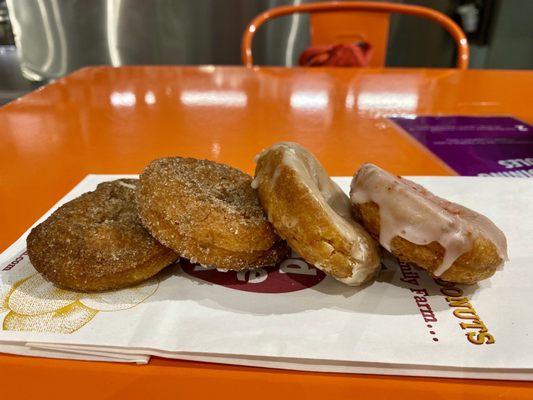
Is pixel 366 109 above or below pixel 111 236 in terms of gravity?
below

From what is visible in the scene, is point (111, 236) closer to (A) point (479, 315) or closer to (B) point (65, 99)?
(A) point (479, 315)

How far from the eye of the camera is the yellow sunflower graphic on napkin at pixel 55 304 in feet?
2.49

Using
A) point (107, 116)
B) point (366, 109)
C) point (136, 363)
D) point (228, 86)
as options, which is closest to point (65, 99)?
point (107, 116)

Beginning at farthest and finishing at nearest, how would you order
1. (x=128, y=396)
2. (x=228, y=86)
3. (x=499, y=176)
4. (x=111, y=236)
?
(x=228, y=86), (x=499, y=176), (x=111, y=236), (x=128, y=396)

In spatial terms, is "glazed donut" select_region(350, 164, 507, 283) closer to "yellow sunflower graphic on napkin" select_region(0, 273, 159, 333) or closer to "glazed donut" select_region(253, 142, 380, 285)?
"glazed donut" select_region(253, 142, 380, 285)

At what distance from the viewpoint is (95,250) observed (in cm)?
87

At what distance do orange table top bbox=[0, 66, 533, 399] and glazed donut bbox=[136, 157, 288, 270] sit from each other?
8.9 inches

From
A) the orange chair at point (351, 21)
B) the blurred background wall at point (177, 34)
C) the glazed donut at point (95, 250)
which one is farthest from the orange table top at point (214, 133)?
the blurred background wall at point (177, 34)

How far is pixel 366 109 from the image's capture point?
2062 mm

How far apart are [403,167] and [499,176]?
0.28 meters

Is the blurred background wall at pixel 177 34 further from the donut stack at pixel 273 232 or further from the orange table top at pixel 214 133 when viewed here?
the donut stack at pixel 273 232

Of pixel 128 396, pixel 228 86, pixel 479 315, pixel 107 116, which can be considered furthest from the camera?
pixel 228 86

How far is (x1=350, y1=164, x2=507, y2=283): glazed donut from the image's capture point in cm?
80

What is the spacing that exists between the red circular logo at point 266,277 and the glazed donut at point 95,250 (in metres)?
0.07
